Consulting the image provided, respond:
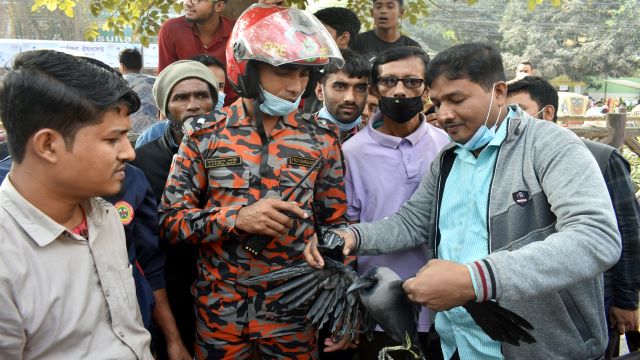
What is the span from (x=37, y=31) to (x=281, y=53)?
1051 inches

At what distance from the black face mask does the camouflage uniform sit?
22.4 inches

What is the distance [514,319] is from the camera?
184cm

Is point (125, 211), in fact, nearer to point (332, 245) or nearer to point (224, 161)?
point (224, 161)

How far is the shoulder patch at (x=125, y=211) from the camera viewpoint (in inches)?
93.4

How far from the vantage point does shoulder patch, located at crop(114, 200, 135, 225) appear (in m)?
2.37

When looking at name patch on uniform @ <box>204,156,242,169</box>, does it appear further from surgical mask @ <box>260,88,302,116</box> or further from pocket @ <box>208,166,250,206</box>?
surgical mask @ <box>260,88,302,116</box>

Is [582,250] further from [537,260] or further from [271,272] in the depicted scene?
[271,272]

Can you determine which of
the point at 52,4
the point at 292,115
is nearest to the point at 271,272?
the point at 292,115

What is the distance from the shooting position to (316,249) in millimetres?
2273

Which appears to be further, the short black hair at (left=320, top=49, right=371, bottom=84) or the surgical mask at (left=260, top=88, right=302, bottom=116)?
the short black hair at (left=320, top=49, right=371, bottom=84)

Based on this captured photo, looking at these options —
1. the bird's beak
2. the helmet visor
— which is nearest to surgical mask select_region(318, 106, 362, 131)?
the helmet visor

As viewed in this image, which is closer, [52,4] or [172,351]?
[172,351]

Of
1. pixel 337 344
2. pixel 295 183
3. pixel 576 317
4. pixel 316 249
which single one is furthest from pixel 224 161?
pixel 576 317

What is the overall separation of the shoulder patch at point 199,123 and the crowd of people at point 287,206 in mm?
31
